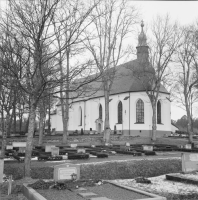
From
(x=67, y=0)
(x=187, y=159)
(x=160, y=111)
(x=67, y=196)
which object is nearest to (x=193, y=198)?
(x=67, y=196)

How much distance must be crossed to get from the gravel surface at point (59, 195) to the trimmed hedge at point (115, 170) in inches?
134

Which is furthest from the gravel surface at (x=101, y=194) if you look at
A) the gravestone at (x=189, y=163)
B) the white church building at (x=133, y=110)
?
the white church building at (x=133, y=110)

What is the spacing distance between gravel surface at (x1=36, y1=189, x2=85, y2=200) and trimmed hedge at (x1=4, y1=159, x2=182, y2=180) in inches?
134

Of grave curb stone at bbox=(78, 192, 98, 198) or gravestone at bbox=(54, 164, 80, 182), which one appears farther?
gravestone at bbox=(54, 164, 80, 182)

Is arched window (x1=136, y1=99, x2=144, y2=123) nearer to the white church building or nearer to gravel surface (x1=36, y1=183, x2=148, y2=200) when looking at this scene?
the white church building

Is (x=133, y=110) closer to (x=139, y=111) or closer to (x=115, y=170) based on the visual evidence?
(x=139, y=111)

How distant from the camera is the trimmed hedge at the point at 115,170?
1124 cm

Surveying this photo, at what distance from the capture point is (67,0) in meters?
9.48

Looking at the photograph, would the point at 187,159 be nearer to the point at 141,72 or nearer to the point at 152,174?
the point at 152,174

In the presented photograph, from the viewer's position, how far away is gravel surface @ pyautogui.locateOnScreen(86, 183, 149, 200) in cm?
688

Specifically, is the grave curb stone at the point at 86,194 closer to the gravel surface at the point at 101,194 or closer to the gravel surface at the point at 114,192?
the gravel surface at the point at 101,194

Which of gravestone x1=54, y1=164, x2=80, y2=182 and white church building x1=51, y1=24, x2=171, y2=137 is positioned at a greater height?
white church building x1=51, y1=24, x2=171, y2=137

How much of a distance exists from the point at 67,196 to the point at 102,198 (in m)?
0.96

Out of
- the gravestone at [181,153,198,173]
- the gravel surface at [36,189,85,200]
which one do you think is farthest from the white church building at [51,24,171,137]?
the gravel surface at [36,189,85,200]
